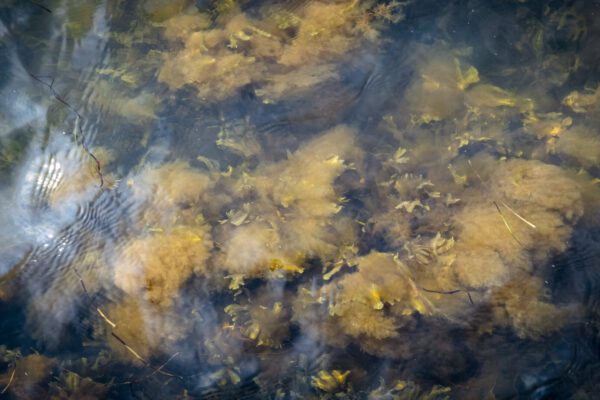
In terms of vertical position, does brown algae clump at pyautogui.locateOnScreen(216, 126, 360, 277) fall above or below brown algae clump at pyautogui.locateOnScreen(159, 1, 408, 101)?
below

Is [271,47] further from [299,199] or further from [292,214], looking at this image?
[292,214]

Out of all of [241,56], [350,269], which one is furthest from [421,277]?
[241,56]

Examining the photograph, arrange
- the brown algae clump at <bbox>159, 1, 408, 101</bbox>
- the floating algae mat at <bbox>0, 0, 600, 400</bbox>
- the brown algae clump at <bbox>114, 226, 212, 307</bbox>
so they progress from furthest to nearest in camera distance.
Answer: the brown algae clump at <bbox>159, 1, 408, 101</bbox>, the brown algae clump at <bbox>114, 226, 212, 307</bbox>, the floating algae mat at <bbox>0, 0, 600, 400</bbox>

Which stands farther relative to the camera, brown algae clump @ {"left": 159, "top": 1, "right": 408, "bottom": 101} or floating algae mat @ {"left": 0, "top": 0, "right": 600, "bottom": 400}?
brown algae clump @ {"left": 159, "top": 1, "right": 408, "bottom": 101}

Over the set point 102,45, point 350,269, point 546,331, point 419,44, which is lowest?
point 546,331

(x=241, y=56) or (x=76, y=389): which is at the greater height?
(x=241, y=56)

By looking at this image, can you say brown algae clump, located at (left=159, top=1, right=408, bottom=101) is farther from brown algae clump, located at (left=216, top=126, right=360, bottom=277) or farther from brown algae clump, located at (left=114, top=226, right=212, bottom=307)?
brown algae clump, located at (left=114, top=226, right=212, bottom=307)

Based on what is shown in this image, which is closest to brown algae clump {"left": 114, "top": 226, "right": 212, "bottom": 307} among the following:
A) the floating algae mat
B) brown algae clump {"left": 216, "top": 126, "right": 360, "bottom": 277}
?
the floating algae mat

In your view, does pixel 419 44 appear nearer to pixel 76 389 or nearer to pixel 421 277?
pixel 421 277

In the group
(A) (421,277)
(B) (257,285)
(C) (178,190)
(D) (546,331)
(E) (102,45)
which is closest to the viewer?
(D) (546,331)
